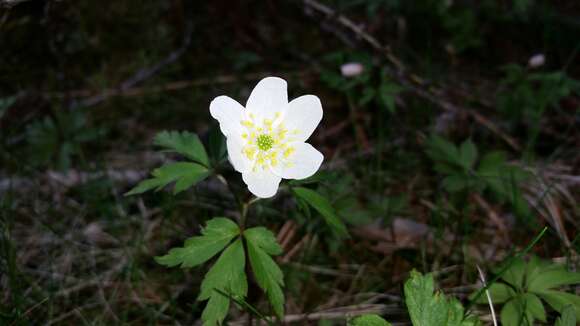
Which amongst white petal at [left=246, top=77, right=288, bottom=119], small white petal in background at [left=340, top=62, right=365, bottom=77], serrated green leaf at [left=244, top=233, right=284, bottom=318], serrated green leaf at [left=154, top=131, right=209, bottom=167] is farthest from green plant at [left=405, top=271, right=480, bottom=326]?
small white petal in background at [left=340, top=62, right=365, bottom=77]

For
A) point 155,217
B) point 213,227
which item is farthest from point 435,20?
point 213,227

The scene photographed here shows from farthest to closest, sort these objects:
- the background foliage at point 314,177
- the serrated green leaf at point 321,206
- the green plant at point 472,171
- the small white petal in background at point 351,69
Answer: the small white petal in background at point 351,69 → the green plant at point 472,171 → the background foliage at point 314,177 → the serrated green leaf at point 321,206

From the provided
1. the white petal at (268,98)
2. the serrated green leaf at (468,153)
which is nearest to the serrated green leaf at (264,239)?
the white petal at (268,98)

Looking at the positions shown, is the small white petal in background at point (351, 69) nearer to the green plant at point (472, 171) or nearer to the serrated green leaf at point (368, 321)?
the green plant at point (472, 171)

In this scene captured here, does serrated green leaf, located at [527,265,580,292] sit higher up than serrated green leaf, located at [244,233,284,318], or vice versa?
serrated green leaf, located at [527,265,580,292]

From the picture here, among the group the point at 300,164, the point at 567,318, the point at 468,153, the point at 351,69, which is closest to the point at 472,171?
the point at 468,153

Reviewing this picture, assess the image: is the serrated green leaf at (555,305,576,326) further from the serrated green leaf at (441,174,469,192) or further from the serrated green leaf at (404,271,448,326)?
the serrated green leaf at (441,174,469,192)

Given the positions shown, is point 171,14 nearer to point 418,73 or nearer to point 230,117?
point 418,73
